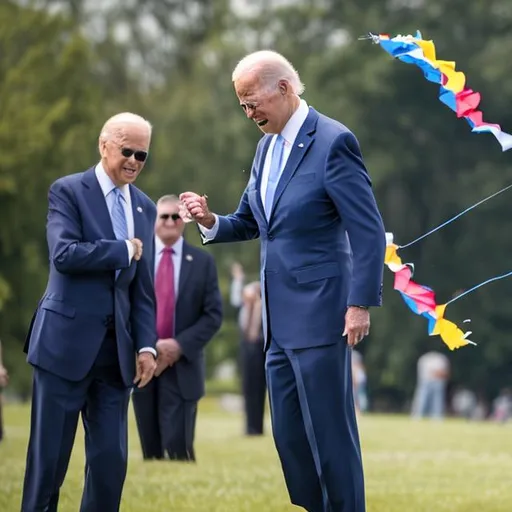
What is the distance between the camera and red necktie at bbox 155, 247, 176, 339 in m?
13.2

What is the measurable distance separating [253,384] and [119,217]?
12260mm

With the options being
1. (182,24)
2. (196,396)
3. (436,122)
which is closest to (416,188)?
(436,122)

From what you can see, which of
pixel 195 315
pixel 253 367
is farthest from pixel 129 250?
pixel 253 367

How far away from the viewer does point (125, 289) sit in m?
7.73

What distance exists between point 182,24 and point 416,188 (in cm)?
1081

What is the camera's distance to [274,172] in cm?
714

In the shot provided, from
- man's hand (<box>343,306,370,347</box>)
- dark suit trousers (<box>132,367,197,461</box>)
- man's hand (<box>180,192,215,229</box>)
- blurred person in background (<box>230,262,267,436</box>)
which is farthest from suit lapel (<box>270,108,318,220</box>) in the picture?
blurred person in background (<box>230,262,267,436</box>)

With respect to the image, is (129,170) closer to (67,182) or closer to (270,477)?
(67,182)

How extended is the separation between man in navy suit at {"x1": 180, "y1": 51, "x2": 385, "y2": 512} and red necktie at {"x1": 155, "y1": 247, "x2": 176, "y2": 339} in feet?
20.1

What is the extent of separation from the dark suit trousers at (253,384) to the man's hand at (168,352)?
6.90m

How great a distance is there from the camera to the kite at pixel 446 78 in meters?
7.50

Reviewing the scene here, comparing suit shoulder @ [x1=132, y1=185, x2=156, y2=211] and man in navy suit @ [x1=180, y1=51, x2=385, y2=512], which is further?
suit shoulder @ [x1=132, y1=185, x2=156, y2=211]

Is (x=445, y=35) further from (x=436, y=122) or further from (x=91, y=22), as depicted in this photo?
(x=91, y=22)

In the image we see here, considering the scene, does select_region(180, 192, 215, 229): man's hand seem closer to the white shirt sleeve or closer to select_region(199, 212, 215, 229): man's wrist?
select_region(199, 212, 215, 229): man's wrist
